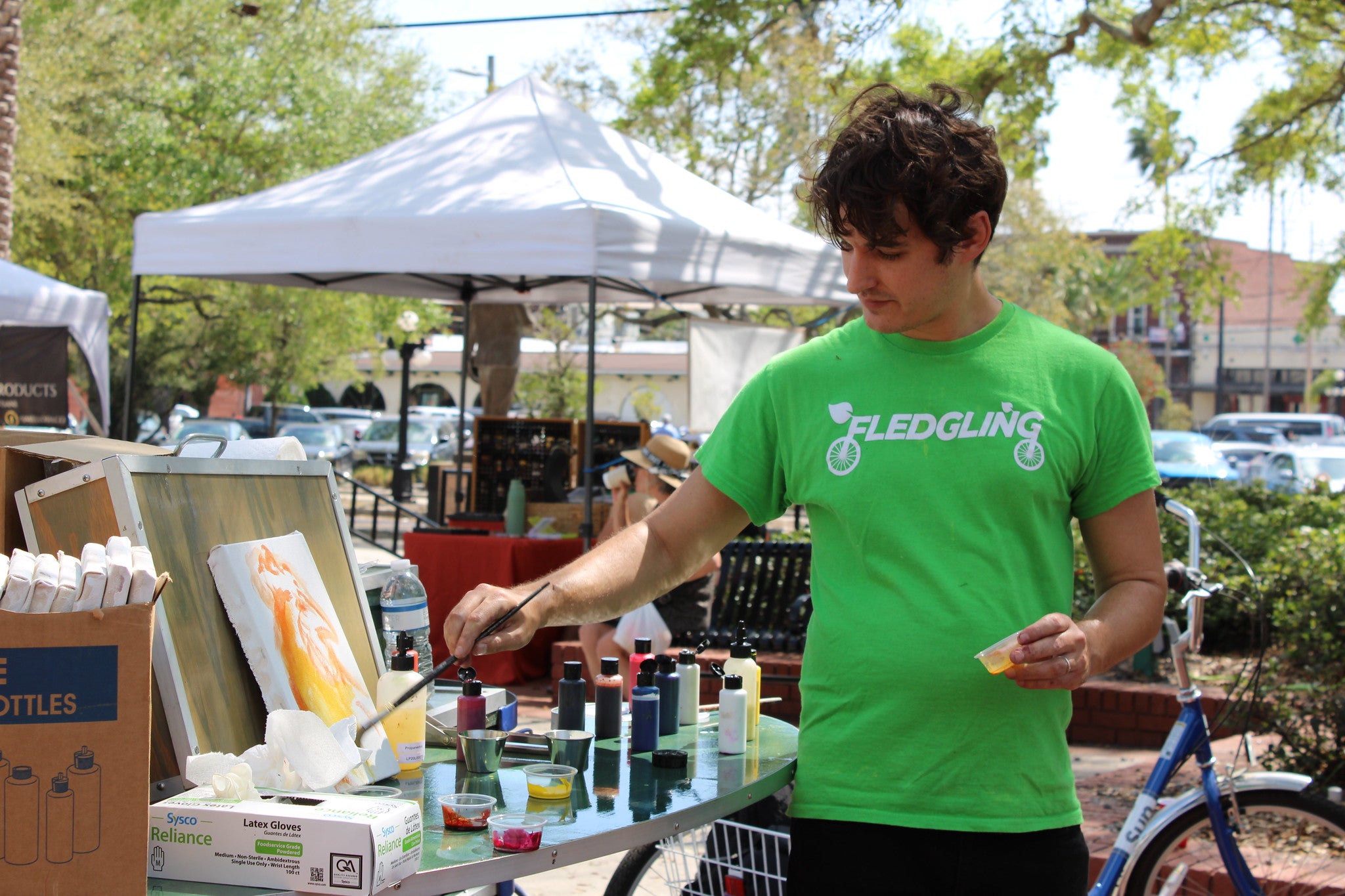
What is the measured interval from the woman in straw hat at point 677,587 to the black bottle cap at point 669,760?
3.21m

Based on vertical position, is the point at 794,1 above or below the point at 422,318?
above

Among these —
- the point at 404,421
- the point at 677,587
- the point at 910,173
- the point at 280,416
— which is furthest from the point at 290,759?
the point at 280,416

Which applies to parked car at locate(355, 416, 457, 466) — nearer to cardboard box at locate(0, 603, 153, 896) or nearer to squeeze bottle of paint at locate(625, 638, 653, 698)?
squeeze bottle of paint at locate(625, 638, 653, 698)

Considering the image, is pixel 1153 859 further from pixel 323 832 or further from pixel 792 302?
pixel 792 302

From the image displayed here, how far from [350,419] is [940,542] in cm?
3500

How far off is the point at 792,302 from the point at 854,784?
9.03 metres

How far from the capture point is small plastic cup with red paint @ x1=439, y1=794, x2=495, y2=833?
1882 millimetres

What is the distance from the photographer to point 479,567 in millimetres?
7410

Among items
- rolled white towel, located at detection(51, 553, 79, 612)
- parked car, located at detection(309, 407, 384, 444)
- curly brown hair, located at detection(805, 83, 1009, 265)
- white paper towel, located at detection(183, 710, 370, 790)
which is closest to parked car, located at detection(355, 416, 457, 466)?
parked car, located at detection(309, 407, 384, 444)

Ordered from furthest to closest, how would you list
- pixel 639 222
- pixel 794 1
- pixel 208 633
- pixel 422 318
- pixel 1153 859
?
pixel 422 318
pixel 794 1
pixel 639 222
pixel 1153 859
pixel 208 633

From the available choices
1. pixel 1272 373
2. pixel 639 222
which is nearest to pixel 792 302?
pixel 639 222

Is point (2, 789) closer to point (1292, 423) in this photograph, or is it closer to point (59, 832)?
point (59, 832)

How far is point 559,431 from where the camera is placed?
963 cm

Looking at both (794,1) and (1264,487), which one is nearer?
(794,1)
